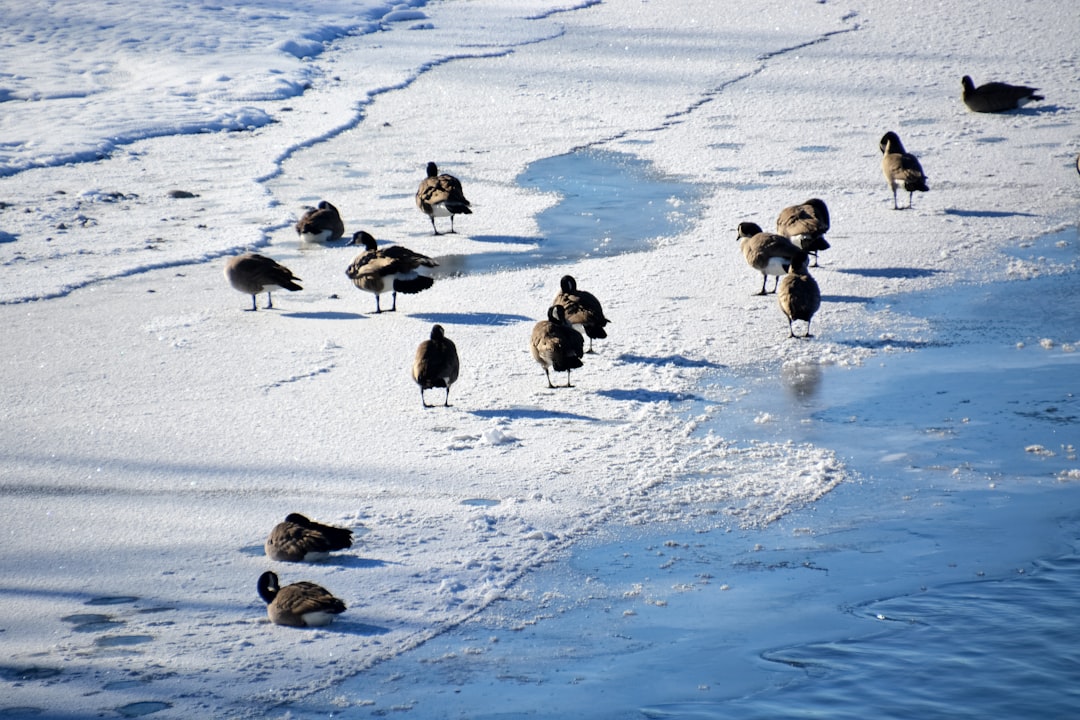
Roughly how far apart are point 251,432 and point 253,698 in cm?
317

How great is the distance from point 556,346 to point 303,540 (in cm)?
286

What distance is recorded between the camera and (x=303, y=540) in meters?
6.14

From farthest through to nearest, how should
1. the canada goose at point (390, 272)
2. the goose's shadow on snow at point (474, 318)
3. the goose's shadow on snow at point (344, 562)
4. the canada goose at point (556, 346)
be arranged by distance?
the canada goose at point (390, 272)
the goose's shadow on snow at point (474, 318)
the canada goose at point (556, 346)
the goose's shadow on snow at point (344, 562)

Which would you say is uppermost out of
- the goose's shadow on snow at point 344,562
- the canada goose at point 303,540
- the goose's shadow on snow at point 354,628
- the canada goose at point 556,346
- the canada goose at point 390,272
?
the canada goose at point 390,272

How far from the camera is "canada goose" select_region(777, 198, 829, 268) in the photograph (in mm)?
10930

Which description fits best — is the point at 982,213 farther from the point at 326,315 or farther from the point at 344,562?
the point at 344,562

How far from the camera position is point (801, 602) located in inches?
231

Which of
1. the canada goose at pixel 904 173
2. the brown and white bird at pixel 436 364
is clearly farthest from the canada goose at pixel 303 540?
the canada goose at pixel 904 173

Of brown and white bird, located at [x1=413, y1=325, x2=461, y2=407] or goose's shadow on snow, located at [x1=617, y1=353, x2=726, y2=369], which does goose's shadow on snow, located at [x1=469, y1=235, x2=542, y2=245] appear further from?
brown and white bird, located at [x1=413, y1=325, x2=461, y2=407]

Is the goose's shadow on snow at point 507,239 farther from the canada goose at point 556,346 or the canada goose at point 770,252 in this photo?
the canada goose at point 556,346

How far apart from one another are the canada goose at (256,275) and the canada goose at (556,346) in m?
2.86

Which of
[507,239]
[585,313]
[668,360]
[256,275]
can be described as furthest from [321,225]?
[668,360]

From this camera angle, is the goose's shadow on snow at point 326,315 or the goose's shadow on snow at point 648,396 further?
the goose's shadow on snow at point 326,315

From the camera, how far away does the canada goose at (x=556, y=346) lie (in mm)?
8461
